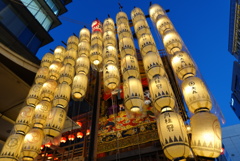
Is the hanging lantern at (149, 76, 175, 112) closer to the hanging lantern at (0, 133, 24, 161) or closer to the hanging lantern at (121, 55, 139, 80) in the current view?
the hanging lantern at (121, 55, 139, 80)

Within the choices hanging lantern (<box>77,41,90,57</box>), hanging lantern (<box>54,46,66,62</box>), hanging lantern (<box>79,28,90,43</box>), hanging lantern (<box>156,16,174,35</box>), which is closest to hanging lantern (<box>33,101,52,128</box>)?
hanging lantern (<box>77,41,90,57</box>)

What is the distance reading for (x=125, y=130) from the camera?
6707mm

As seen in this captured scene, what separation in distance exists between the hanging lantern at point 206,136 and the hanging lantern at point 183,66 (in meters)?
1.13

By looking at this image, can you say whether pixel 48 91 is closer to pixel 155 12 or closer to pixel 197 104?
pixel 197 104

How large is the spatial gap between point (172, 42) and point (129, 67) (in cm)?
143

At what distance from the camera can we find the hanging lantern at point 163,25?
5.38 meters

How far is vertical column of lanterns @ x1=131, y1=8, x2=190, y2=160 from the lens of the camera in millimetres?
2684

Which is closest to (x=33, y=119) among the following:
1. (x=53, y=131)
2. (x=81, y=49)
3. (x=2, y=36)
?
(x=53, y=131)

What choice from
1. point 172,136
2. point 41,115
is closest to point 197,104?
point 172,136

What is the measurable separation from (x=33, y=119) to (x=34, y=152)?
3.32 ft

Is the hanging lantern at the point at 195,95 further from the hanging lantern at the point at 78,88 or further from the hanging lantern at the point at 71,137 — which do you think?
the hanging lantern at the point at 71,137

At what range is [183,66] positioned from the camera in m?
3.90

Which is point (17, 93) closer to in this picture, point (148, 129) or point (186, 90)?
point (148, 129)

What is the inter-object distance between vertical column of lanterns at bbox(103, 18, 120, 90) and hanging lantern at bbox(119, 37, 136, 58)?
299 mm
